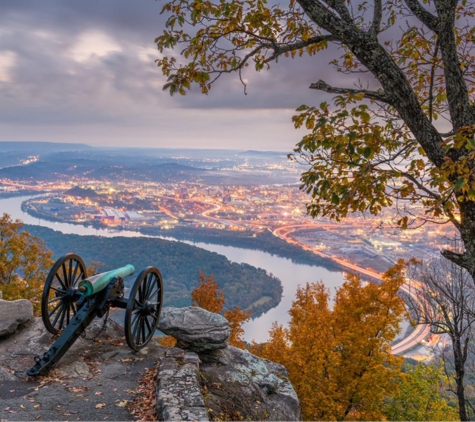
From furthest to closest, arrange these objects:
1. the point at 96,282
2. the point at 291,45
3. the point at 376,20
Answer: the point at 96,282
the point at 291,45
the point at 376,20

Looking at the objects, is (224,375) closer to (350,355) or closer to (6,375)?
(6,375)

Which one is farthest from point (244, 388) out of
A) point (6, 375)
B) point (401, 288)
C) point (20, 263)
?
point (401, 288)

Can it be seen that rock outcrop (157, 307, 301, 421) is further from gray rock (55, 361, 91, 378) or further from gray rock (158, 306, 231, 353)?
gray rock (55, 361, 91, 378)

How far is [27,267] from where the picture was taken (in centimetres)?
1770

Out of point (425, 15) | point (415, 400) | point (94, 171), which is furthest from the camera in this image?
point (94, 171)

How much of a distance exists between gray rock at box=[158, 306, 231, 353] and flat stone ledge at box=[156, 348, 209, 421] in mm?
746

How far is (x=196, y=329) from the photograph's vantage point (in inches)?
294

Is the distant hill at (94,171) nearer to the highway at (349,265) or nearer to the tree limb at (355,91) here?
the highway at (349,265)

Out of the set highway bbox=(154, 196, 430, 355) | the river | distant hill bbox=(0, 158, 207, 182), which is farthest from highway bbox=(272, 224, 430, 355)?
distant hill bbox=(0, 158, 207, 182)

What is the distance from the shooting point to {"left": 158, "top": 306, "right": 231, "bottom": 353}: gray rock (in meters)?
7.36

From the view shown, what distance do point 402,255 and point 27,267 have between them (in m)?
58.6

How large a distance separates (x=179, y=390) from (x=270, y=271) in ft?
213

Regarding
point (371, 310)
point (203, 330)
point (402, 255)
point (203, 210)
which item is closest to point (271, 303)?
point (402, 255)

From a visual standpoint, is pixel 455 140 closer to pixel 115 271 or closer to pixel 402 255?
pixel 115 271
